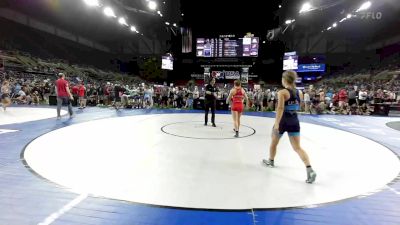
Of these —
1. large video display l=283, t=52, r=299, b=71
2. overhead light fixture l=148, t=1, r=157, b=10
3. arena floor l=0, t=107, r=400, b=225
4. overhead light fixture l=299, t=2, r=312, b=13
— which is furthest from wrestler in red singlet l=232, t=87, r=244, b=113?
large video display l=283, t=52, r=299, b=71

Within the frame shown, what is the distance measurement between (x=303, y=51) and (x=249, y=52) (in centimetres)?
1808

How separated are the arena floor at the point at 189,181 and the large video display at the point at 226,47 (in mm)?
18272

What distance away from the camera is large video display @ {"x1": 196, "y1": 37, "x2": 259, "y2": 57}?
24.0 metres

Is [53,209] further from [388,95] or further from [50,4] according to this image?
[50,4]

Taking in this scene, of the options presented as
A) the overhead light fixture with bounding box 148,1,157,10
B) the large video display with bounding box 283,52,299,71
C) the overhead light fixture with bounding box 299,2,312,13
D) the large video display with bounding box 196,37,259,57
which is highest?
the overhead light fixture with bounding box 148,1,157,10

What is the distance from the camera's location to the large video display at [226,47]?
24.0 m

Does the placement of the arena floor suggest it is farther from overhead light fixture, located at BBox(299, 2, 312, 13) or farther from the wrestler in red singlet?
overhead light fixture, located at BBox(299, 2, 312, 13)

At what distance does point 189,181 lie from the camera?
383 cm

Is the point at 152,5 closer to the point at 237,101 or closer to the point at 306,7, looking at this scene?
the point at 306,7

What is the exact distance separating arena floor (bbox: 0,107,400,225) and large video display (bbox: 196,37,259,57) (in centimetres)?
1827

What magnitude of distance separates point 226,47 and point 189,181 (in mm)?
21684

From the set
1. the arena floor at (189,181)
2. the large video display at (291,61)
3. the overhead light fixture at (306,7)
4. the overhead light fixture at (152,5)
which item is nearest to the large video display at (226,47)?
the large video display at (291,61)

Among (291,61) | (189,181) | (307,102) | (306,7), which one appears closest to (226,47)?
(291,61)

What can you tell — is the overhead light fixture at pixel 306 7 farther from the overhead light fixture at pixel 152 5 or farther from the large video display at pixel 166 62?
the large video display at pixel 166 62
